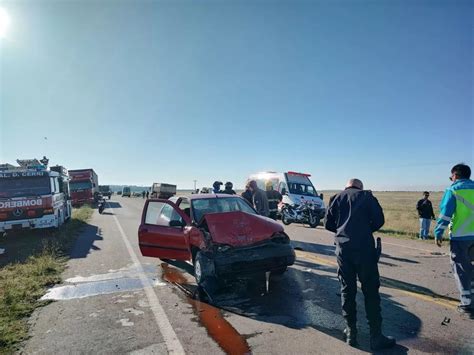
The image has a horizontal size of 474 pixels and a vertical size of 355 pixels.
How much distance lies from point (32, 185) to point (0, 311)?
975cm

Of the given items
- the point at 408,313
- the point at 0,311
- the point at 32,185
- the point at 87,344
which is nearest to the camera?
the point at 87,344

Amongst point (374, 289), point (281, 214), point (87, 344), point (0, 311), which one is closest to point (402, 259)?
point (374, 289)

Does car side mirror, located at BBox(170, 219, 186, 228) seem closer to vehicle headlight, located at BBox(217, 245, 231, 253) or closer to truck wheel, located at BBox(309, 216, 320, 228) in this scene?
vehicle headlight, located at BBox(217, 245, 231, 253)

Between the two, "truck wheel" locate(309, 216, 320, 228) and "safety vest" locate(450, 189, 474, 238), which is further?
"truck wheel" locate(309, 216, 320, 228)

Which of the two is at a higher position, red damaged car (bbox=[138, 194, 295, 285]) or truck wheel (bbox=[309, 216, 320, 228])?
red damaged car (bbox=[138, 194, 295, 285])

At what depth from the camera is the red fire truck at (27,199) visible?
510 inches

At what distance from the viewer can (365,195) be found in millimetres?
4117

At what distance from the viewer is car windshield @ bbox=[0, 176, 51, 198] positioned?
43.4 feet

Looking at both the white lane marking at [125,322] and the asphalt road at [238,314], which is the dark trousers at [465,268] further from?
the white lane marking at [125,322]

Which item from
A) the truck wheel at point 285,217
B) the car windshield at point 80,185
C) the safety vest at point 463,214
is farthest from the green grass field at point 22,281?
the car windshield at point 80,185

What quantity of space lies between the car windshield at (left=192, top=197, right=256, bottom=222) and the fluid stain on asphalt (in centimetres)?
178

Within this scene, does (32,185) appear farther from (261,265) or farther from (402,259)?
(402,259)

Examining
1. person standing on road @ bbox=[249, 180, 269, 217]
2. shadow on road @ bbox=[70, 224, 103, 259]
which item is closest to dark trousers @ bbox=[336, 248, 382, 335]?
person standing on road @ bbox=[249, 180, 269, 217]

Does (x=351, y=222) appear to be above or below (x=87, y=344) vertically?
above
